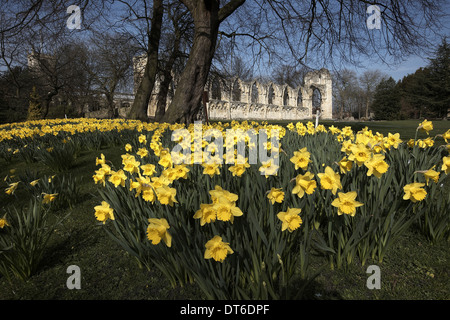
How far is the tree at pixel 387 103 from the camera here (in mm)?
42969

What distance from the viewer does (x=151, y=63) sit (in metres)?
11.3

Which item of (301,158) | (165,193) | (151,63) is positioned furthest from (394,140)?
(151,63)

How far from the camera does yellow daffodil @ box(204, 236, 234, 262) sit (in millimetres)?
1171

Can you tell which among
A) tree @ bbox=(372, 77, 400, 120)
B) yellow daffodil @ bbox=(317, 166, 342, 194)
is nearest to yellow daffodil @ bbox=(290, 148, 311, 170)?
yellow daffodil @ bbox=(317, 166, 342, 194)

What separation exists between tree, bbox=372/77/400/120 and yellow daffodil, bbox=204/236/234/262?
49.2 m

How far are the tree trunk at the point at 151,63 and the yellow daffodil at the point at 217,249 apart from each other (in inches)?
432

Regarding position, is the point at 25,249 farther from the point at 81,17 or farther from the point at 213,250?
the point at 81,17

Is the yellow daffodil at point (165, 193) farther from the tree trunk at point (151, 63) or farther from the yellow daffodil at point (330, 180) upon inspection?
the tree trunk at point (151, 63)

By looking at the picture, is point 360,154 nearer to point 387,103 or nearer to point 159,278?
point 159,278

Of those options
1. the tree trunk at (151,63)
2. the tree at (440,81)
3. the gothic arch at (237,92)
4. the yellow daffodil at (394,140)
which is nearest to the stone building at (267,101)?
the gothic arch at (237,92)

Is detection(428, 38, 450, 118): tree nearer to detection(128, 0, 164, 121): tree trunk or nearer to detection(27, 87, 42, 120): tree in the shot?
detection(128, 0, 164, 121): tree trunk

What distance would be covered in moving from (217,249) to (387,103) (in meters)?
50.7
